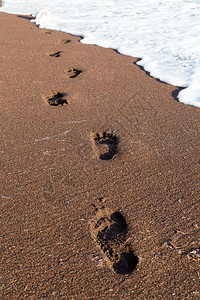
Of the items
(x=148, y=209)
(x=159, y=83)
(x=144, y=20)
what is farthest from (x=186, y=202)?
(x=144, y=20)

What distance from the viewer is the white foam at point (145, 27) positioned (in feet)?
14.0

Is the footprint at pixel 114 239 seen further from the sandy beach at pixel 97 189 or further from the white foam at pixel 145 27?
the white foam at pixel 145 27

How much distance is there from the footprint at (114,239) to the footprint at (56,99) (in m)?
1.69

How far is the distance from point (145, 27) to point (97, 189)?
18.9 ft

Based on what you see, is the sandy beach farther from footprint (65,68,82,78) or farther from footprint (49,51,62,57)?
footprint (49,51,62,57)

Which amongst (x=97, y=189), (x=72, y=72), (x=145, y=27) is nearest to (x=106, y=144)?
(x=97, y=189)

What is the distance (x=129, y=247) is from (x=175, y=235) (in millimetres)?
318

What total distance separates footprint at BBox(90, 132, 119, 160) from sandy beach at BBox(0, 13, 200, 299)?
0.04 ft

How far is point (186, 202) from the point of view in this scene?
2033 millimetres

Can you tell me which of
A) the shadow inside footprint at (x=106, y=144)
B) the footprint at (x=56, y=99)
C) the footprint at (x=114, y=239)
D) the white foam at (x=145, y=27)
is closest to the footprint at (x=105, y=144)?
the shadow inside footprint at (x=106, y=144)

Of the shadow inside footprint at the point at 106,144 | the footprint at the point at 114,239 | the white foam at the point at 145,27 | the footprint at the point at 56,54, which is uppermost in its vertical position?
the white foam at the point at 145,27

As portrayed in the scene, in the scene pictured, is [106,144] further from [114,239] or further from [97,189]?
[114,239]

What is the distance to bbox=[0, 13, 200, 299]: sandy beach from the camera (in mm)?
1573

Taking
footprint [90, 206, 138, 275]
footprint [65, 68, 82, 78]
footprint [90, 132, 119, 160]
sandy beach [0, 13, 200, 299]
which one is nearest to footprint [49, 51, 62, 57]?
footprint [65, 68, 82, 78]
